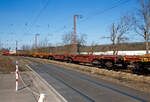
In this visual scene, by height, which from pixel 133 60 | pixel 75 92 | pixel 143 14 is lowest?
pixel 75 92

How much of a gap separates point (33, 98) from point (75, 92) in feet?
6.70

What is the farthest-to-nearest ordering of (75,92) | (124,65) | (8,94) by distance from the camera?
(124,65), (75,92), (8,94)

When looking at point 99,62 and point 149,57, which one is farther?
point 99,62

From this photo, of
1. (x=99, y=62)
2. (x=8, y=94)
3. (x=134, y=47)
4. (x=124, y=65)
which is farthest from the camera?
(x=134, y=47)

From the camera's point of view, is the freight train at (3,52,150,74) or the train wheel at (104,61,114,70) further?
the train wheel at (104,61,114,70)

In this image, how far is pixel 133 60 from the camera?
1280 cm

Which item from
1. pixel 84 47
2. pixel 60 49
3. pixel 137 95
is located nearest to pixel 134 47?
pixel 84 47

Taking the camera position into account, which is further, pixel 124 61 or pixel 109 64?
pixel 109 64

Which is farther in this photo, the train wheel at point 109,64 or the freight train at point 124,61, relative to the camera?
the train wheel at point 109,64

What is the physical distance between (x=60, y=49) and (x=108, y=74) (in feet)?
80.1

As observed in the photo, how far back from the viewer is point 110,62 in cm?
1584

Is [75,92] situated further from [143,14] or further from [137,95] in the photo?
[143,14]

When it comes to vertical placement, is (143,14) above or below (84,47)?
above

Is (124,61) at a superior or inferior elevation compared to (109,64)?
Result: superior
